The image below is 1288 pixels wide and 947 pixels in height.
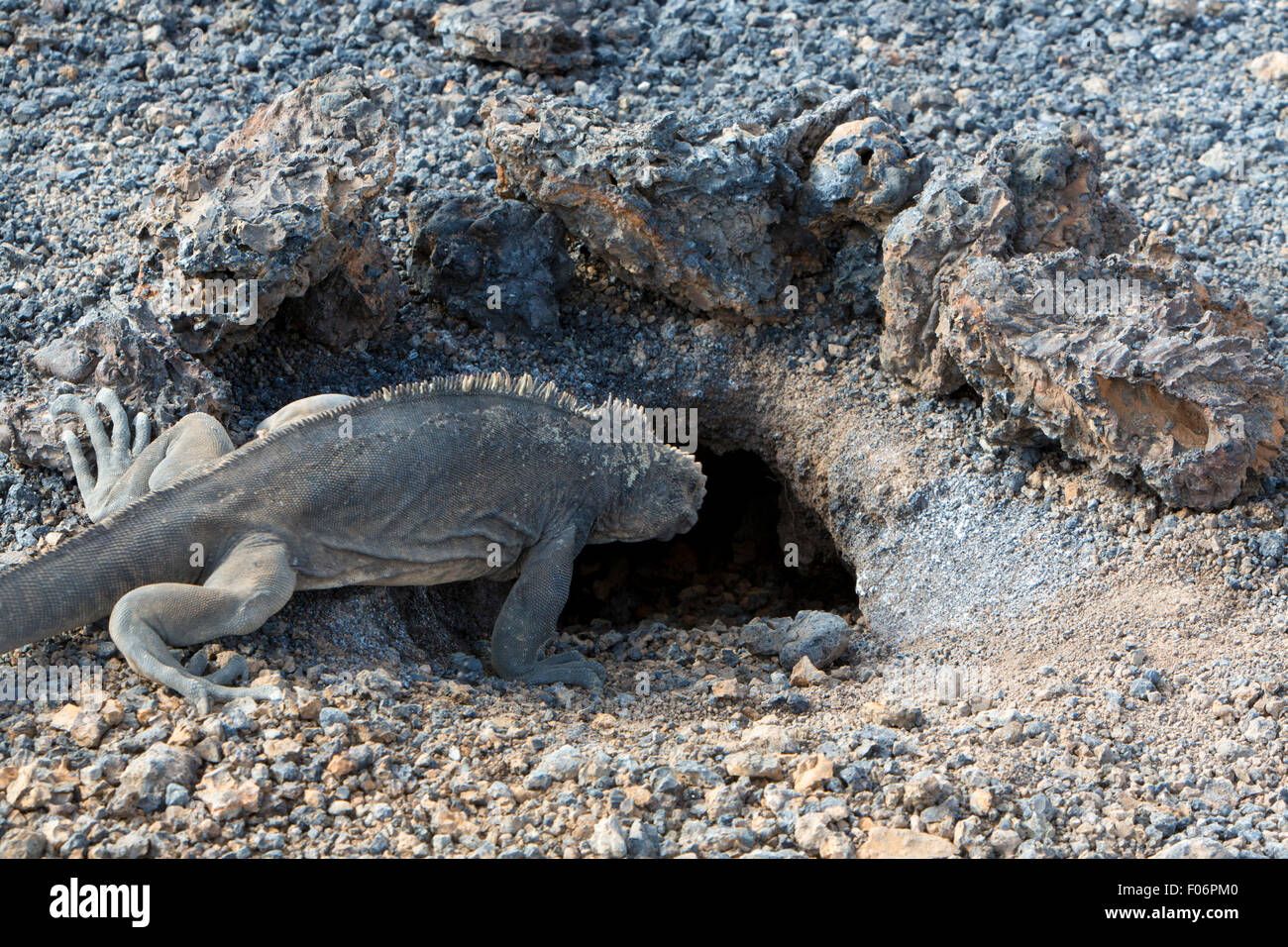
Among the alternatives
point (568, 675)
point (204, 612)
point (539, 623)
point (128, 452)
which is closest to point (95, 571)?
point (204, 612)

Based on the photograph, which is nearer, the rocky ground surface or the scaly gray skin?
the rocky ground surface

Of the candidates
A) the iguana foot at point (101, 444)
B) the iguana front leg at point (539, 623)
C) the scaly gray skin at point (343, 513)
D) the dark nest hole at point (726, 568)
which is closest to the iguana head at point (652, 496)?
the scaly gray skin at point (343, 513)

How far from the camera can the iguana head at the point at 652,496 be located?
244 inches

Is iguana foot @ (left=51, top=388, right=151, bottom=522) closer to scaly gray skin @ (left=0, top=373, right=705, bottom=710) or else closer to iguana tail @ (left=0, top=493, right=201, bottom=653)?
scaly gray skin @ (left=0, top=373, right=705, bottom=710)

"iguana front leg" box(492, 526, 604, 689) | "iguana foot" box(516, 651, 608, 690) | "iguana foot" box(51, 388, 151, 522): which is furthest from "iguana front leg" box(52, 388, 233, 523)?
"iguana foot" box(516, 651, 608, 690)

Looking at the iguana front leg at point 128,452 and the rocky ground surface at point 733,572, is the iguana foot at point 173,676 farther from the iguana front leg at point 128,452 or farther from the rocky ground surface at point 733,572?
the iguana front leg at point 128,452

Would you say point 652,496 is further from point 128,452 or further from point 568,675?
point 128,452

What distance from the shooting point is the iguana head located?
620 centimetres

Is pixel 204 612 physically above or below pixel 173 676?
above

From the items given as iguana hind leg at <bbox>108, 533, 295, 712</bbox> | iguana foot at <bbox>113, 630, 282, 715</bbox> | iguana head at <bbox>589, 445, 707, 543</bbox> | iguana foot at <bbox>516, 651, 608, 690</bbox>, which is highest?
iguana head at <bbox>589, 445, 707, 543</bbox>

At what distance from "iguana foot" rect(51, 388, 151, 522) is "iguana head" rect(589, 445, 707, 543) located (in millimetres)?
2308

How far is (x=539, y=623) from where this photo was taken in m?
5.79

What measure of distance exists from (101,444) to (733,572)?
13.5 ft

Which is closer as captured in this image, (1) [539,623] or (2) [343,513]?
(2) [343,513]
